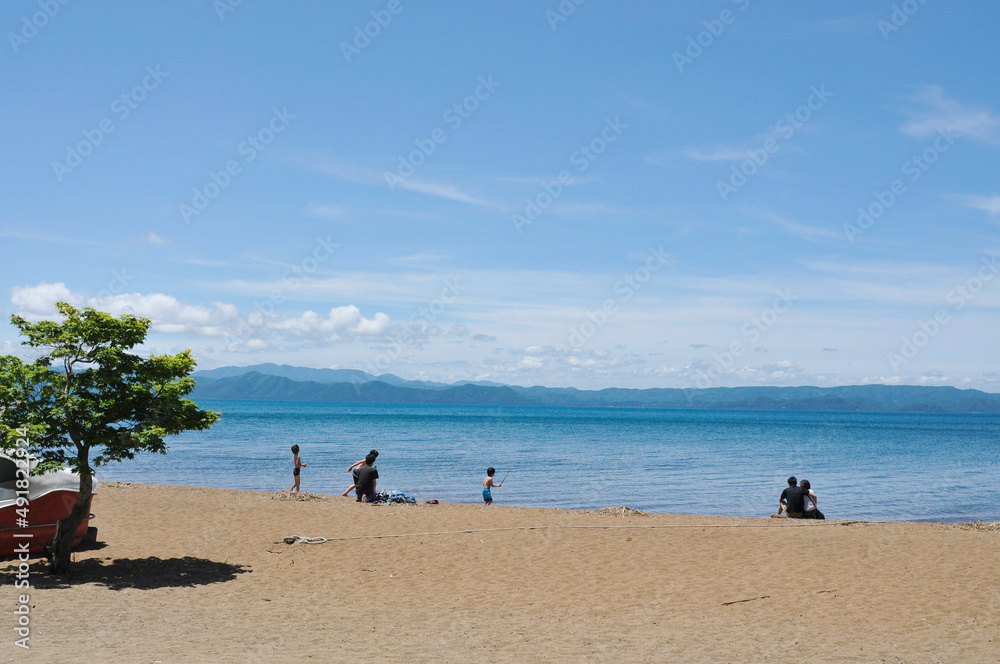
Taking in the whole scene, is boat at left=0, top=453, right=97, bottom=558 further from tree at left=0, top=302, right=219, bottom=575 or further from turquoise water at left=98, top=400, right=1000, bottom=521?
turquoise water at left=98, top=400, right=1000, bottom=521

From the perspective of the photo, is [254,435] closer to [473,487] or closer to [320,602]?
[473,487]

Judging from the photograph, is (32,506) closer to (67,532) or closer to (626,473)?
(67,532)

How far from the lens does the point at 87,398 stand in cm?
980

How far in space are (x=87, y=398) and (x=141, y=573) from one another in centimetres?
281

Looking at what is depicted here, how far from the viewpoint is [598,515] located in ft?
56.0

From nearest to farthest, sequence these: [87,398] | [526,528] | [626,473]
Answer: [87,398] → [526,528] → [626,473]

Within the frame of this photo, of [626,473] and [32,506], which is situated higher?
[32,506]

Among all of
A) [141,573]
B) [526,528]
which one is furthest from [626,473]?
[141,573]

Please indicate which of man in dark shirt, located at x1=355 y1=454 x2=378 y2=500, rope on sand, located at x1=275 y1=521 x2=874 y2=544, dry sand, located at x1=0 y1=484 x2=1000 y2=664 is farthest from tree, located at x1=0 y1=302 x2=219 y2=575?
man in dark shirt, located at x1=355 y1=454 x2=378 y2=500

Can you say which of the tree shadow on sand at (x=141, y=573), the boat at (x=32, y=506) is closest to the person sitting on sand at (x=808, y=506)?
the tree shadow on sand at (x=141, y=573)

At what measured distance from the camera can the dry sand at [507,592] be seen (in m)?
7.70

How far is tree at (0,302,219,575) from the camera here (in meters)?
9.50

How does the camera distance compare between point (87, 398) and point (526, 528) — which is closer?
point (87, 398)

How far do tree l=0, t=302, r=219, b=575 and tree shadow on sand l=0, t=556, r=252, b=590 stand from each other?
1.14 ft
